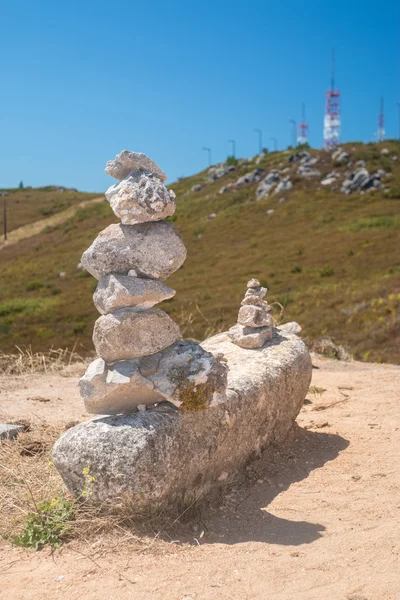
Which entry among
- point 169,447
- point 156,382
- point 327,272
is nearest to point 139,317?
point 156,382

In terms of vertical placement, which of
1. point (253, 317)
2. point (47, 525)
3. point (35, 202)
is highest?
point (35, 202)

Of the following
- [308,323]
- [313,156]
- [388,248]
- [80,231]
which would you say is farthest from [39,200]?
[308,323]

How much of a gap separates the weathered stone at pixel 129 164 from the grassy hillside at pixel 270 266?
11561 millimetres

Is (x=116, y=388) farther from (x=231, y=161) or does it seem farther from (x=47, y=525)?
(x=231, y=161)

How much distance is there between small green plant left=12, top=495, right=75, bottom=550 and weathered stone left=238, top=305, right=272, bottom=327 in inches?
158

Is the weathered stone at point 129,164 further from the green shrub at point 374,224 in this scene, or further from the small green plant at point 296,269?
the green shrub at point 374,224

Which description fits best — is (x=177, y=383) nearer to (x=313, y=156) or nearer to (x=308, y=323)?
(x=308, y=323)

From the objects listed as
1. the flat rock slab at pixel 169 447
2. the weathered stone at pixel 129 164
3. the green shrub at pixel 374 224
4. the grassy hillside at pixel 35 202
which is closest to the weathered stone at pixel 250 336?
the flat rock slab at pixel 169 447

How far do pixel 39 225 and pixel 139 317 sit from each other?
82584 mm

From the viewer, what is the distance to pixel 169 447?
19.1 feet

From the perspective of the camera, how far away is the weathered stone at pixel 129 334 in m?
6.02

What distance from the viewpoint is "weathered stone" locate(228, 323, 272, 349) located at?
29.3 feet

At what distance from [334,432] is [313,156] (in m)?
69.7

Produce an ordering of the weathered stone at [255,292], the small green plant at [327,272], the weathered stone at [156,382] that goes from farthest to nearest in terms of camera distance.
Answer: the small green plant at [327,272] < the weathered stone at [255,292] < the weathered stone at [156,382]
